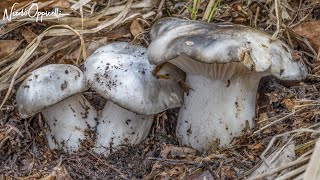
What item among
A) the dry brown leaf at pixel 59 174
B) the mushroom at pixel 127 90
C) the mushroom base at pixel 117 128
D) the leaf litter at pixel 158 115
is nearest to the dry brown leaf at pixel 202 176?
the leaf litter at pixel 158 115

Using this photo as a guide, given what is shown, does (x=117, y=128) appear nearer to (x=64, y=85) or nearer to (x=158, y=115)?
(x=158, y=115)

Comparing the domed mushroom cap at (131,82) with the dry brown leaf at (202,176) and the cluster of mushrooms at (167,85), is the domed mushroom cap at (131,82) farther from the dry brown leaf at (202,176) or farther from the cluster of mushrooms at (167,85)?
the dry brown leaf at (202,176)

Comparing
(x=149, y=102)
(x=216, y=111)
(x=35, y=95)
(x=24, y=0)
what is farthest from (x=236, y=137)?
(x=24, y=0)

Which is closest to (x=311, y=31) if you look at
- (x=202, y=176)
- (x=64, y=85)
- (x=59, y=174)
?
(x=202, y=176)

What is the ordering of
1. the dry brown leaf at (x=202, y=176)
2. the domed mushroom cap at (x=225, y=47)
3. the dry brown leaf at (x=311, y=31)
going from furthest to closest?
the dry brown leaf at (x=311, y=31)
the dry brown leaf at (x=202, y=176)
the domed mushroom cap at (x=225, y=47)

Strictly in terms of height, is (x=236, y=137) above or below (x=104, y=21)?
below

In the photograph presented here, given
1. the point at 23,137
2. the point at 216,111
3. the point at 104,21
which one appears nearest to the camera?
the point at 216,111

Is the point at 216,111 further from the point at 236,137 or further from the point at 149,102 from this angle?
the point at 149,102

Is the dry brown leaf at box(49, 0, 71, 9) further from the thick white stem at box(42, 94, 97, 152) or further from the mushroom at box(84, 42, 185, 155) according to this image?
the thick white stem at box(42, 94, 97, 152)
